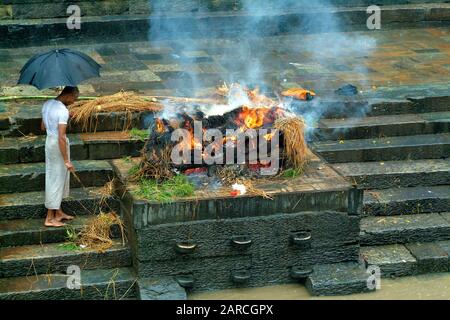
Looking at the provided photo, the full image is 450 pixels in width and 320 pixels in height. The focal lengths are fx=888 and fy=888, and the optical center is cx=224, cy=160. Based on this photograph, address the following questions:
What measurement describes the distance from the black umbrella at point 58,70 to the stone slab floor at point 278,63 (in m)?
2.42

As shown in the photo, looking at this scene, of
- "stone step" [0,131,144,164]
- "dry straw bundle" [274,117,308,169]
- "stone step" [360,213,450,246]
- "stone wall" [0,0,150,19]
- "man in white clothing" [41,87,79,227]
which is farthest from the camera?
"stone wall" [0,0,150,19]

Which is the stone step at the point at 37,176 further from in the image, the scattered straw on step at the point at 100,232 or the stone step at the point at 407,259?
the stone step at the point at 407,259

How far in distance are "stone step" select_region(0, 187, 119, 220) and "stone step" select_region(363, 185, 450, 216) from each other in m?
3.03

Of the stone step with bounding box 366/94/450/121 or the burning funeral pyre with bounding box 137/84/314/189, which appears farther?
the stone step with bounding box 366/94/450/121

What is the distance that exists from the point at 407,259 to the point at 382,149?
1.78m

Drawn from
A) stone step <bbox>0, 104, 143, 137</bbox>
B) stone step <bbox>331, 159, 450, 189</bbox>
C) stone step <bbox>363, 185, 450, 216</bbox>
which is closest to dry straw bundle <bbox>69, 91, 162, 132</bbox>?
stone step <bbox>0, 104, 143, 137</bbox>

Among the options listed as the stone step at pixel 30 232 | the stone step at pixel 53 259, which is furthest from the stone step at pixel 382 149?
the stone step at pixel 30 232

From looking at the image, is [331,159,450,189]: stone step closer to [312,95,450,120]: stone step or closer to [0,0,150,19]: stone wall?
[312,95,450,120]: stone step

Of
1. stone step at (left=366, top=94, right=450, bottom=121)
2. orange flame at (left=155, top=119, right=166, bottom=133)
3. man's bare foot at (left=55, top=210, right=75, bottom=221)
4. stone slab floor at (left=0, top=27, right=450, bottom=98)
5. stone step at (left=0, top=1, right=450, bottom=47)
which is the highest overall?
stone step at (left=0, top=1, right=450, bottom=47)

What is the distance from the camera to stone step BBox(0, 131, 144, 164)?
33.9ft

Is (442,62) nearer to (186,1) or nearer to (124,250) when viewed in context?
(186,1)

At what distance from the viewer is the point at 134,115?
10867 mm

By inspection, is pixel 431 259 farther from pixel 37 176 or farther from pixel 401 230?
pixel 37 176
